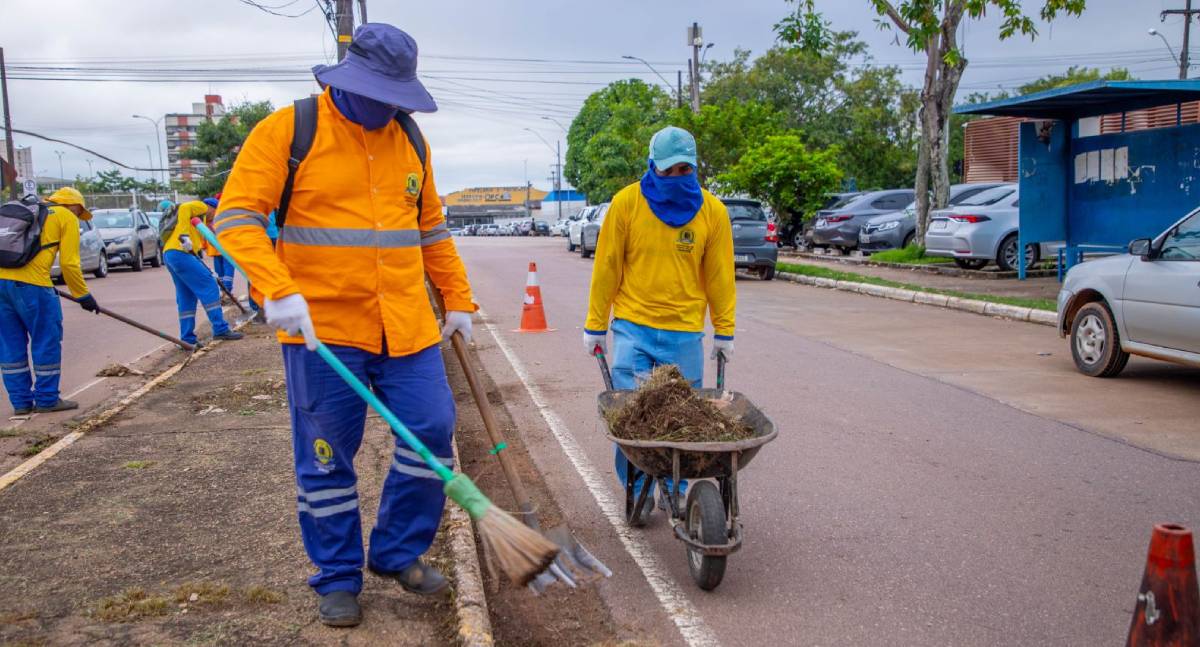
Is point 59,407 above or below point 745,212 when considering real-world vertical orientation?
below

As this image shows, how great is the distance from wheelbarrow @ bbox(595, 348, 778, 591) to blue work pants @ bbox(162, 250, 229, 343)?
26.2ft

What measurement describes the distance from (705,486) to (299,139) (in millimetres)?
2086

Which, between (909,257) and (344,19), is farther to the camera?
(909,257)

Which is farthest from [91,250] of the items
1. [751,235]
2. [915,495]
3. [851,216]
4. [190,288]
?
[915,495]

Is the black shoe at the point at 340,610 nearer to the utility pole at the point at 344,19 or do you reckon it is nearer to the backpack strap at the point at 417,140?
the backpack strap at the point at 417,140

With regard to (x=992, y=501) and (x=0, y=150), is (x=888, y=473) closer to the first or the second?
(x=992, y=501)

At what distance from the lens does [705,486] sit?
425 centimetres

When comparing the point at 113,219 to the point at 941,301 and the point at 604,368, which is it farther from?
the point at 604,368

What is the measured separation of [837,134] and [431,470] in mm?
48756

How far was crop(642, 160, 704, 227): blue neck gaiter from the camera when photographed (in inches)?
189

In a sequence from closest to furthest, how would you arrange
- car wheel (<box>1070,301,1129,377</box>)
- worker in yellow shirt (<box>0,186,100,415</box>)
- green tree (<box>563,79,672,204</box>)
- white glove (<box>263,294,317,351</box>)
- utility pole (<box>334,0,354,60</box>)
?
white glove (<box>263,294,317,351</box>), worker in yellow shirt (<box>0,186,100,415</box>), car wheel (<box>1070,301,1129,377</box>), utility pole (<box>334,0,354,60</box>), green tree (<box>563,79,672,204</box>)

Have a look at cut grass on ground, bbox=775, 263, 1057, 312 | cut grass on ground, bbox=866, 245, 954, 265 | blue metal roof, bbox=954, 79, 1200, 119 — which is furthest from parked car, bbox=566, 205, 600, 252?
blue metal roof, bbox=954, 79, 1200, 119

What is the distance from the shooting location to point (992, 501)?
5.49 metres

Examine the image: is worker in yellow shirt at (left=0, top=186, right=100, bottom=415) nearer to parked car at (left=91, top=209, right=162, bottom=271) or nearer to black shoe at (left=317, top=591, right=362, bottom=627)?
black shoe at (left=317, top=591, right=362, bottom=627)
